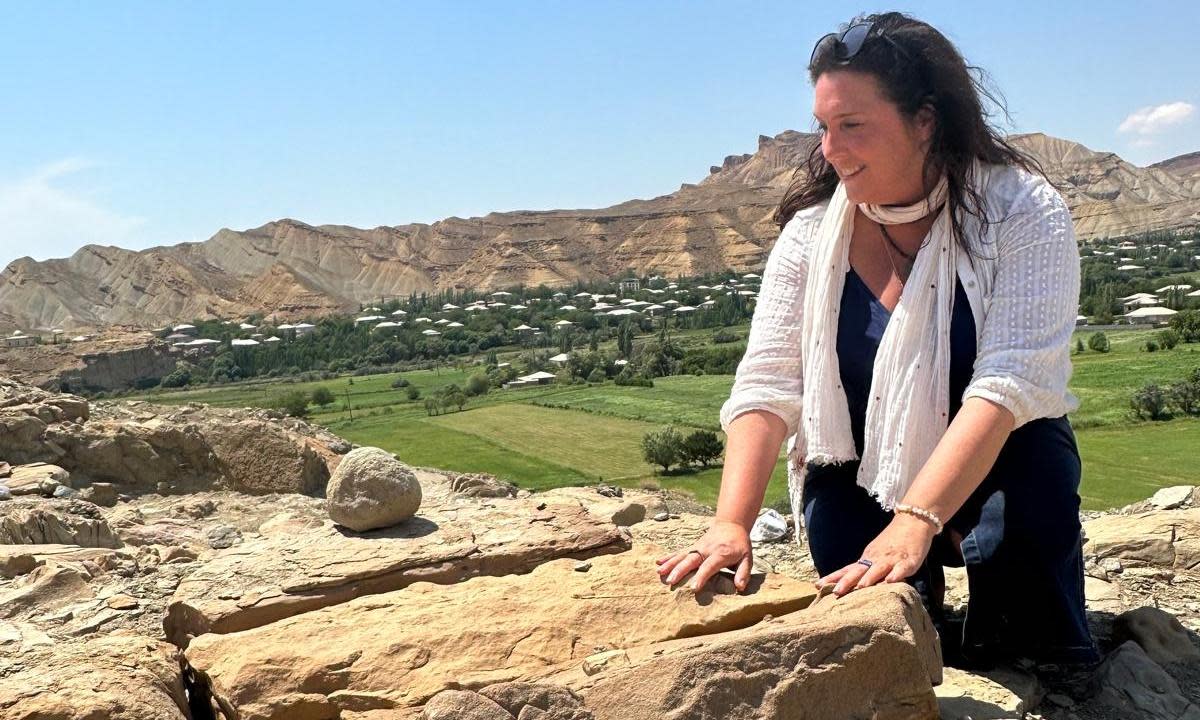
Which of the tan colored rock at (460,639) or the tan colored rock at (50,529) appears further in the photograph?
the tan colored rock at (50,529)

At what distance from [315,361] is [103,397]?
47.9ft

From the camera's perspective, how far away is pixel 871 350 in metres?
3.36

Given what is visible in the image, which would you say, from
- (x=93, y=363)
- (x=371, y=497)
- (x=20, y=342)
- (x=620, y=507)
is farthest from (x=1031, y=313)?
(x=20, y=342)

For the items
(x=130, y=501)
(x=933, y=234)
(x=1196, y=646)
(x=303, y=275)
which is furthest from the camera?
(x=303, y=275)

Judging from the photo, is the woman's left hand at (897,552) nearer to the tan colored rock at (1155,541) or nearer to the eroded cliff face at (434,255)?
the tan colored rock at (1155,541)

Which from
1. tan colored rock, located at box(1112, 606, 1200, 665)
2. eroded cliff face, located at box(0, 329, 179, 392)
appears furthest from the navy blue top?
eroded cliff face, located at box(0, 329, 179, 392)

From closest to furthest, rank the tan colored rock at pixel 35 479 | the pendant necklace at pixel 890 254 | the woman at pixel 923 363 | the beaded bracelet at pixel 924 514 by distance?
the beaded bracelet at pixel 924 514, the woman at pixel 923 363, the pendant necklace at pixel 890 254, the tan colored rock at pixel 35 479

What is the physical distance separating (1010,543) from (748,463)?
3.10ft

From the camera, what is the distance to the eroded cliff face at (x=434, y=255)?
10231cm

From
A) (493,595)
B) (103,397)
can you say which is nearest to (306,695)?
→ (493,595)

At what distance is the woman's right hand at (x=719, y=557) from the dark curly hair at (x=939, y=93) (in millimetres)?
1232

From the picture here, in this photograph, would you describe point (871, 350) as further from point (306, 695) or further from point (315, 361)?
point (315, 361)

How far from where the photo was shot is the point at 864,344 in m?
3.37

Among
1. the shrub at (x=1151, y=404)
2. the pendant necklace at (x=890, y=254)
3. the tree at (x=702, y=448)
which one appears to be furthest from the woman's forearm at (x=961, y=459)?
the shrub at (x=1151, y=404)
